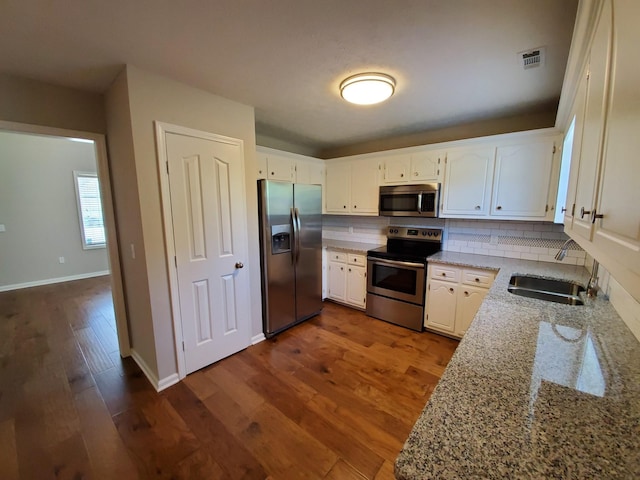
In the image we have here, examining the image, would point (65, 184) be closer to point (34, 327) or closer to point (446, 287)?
point (34, 327)

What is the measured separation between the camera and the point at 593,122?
939 millimetres

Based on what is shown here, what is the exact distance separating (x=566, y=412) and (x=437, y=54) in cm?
193

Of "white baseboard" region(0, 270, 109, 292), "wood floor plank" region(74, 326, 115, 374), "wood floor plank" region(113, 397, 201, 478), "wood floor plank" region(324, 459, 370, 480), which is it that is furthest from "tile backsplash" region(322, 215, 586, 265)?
"white baseboard" region(0, 270, 109, 292)

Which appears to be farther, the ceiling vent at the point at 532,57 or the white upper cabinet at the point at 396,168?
the white upper cabinet at the point at 396,168

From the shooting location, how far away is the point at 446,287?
279 cm

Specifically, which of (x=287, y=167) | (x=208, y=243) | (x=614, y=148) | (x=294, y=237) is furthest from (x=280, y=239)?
(x=614, y=148)

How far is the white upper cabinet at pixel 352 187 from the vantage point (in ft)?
11.5

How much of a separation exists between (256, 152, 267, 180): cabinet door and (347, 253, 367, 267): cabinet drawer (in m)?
1.56

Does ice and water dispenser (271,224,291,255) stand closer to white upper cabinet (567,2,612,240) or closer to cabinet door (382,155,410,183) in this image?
cabinet door (382,155,410,183)

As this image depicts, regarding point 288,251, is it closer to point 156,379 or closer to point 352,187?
point 352,187

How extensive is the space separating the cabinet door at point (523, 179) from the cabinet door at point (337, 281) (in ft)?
6.36

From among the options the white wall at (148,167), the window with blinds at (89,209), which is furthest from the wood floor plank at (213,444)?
the window with blinds at (89,209)

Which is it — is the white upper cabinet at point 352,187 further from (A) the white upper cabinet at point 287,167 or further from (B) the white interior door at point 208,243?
(B) the white interior door at point 208,243

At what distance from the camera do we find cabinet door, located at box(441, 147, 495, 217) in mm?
2695
